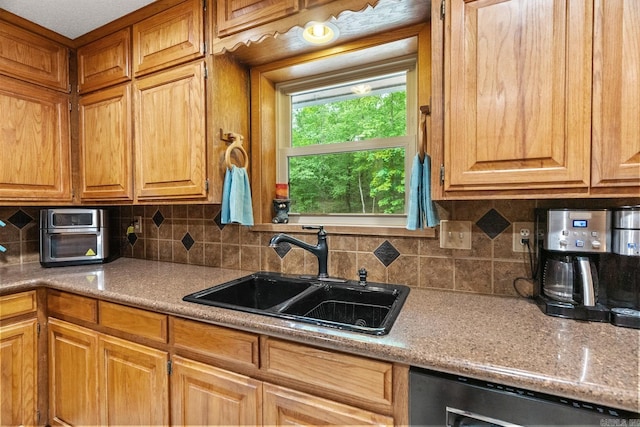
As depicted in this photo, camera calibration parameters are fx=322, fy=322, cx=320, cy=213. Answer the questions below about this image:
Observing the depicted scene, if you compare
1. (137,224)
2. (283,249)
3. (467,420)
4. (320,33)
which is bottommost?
(467,420)

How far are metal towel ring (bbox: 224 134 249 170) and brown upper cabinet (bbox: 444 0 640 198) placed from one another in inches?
42.0

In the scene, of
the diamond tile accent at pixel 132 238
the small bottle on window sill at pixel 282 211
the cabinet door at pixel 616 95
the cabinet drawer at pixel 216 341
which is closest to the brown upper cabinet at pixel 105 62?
the diamond tile accent at pixel 132 238

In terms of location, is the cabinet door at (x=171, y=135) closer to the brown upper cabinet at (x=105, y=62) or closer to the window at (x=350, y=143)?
the brown upper cabinet at (x=105, y=62)

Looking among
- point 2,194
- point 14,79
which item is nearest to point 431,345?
point 2,194

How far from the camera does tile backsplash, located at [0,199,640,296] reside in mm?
1316

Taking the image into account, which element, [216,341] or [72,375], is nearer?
[216,341]

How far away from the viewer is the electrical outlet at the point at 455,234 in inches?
54.2

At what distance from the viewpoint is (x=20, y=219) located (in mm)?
2127

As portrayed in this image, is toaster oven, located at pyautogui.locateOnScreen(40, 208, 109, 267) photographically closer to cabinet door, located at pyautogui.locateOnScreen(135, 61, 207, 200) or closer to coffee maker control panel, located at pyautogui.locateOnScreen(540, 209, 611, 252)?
cabinet door, located at pyautogui.locateOnScreen(135, 61, 207, 200)

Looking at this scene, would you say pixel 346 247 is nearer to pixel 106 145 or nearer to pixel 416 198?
pixel 416 198

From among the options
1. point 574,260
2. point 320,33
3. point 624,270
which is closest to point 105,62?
point 320,33

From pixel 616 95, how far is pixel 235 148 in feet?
5.07

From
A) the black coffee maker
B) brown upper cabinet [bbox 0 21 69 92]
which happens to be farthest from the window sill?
brown upper cabinet [bbox 0 21 69 92]

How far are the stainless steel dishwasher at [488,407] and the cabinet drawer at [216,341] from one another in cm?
55
